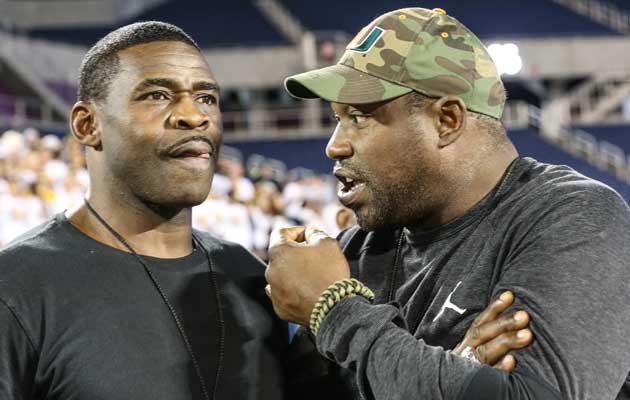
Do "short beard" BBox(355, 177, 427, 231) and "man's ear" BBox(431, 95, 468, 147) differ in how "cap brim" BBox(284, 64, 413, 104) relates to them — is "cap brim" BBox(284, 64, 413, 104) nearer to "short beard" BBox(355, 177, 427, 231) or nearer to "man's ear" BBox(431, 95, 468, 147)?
"man's ear" BBox(431, 95, 468, 147)

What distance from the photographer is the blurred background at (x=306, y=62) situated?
15102mm

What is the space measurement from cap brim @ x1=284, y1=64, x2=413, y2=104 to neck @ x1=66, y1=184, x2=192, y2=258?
17.2 inches

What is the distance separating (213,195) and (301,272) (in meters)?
8.29

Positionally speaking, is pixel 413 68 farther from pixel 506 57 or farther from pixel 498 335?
pixel 506 57

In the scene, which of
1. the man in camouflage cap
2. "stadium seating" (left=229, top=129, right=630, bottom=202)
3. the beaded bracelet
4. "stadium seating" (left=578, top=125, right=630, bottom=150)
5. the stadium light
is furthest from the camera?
"stadium seating" (left=578, top=125, right=630, bottom=150)

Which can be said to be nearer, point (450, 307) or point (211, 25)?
point (450, 307)

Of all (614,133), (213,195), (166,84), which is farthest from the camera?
(614,133)

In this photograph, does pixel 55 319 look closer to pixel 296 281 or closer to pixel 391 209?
pixel 296 281

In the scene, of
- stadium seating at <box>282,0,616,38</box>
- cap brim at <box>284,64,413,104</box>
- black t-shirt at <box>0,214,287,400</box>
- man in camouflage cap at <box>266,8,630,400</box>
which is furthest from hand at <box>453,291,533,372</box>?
stadium seating at <box>282,0,616,38</box>

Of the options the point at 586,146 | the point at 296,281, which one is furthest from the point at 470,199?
the point at 586,146

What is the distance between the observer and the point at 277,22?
59.9ft

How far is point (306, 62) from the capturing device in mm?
17219

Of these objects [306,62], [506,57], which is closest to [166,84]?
[506,57]

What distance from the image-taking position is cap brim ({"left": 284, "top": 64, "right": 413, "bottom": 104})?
176 centimetres
